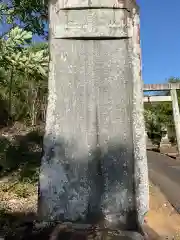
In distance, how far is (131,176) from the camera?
3064 millimetres

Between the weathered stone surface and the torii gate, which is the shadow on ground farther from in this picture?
the torii gate

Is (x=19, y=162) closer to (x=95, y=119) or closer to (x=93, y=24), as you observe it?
(x=95, y=119)

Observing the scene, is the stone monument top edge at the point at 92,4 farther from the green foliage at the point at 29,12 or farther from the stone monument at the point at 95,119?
the green foliage at the point at 29,12

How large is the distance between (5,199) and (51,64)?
2606 millimetres

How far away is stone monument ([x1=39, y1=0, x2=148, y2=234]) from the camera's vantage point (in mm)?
3027

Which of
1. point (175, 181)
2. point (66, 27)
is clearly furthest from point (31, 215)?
point (175, 181)

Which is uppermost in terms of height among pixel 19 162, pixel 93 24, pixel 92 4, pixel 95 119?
pixel 92 4

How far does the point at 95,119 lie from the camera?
3113 millimetres

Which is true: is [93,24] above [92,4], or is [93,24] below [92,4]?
below

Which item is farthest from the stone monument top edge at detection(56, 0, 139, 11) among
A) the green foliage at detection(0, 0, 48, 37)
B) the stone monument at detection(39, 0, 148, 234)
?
the green foliage at detection(0, 0, 48, 37)

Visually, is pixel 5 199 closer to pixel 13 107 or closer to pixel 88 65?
pixel 88 65

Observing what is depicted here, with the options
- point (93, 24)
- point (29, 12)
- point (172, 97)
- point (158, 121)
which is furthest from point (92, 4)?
point (158, 121)

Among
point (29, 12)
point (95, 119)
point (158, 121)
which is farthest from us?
point (158, 121)

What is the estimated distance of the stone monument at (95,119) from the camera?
9.93ft
